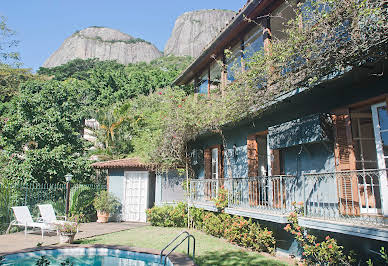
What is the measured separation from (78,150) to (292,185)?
1413 cm

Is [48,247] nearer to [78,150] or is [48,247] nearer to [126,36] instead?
[78,150]

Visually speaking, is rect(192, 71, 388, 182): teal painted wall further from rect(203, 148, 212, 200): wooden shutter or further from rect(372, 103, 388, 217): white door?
rect(203, 148, 212, 200): wooden shutter

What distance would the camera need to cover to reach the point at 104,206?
1619 cm

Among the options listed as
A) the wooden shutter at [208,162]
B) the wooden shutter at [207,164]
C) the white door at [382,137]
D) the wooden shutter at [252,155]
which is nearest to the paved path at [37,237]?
the wooden shutter at [207,164]

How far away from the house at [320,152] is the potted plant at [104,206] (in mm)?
6697

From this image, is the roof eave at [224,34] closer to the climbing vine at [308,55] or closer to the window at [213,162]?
the climbing vine at [308,55]

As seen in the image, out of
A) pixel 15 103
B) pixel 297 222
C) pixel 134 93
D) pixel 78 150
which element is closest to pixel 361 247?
pixel 297 222

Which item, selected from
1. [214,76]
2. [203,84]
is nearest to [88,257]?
[214,76]

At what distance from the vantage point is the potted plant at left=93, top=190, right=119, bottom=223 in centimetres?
1619

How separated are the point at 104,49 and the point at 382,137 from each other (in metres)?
92.0

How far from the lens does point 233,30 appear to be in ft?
38.2

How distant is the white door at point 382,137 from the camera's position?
607 cm

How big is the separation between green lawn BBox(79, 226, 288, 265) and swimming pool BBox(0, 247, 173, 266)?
3.62 ft

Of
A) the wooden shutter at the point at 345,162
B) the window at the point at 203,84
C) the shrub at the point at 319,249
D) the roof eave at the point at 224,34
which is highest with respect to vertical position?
the roof eave at the point at 224,34
